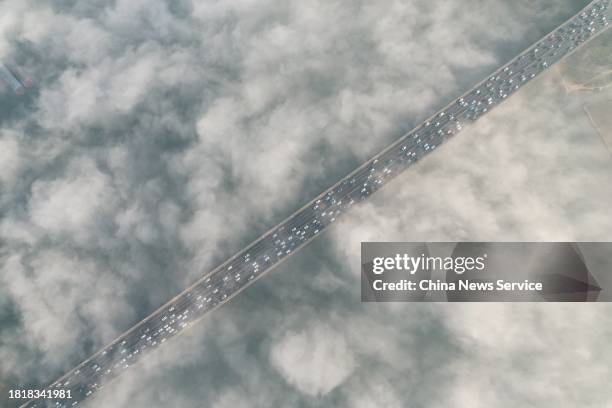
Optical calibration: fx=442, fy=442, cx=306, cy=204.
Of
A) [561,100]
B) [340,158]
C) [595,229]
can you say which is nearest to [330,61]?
[340,158]

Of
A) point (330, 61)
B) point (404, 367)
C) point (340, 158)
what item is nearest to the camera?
point (404, 367)

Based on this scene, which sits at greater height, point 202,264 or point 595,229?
point 202,264

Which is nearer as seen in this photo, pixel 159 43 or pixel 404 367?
pixel 404 367

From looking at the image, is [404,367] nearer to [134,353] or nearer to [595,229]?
[595,229]

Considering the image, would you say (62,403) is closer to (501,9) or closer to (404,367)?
(404,367)

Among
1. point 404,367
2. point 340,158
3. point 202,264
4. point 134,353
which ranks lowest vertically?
point 404,367

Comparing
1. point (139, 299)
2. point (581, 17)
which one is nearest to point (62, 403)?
point (139, 299)

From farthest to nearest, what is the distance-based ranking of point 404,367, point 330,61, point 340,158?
point 330,61 < point 340,158 < point 404,367
